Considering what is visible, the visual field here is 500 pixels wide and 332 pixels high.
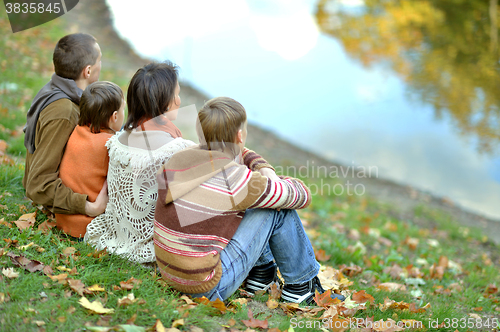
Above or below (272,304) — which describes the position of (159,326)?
above

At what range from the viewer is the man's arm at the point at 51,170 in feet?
7.36

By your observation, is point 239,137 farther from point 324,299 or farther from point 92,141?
point 324,299

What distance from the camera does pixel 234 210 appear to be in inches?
77.6

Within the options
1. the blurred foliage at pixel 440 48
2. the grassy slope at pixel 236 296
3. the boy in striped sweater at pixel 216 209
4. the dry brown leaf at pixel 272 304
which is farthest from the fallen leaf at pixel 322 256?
the blurred foliage at pixel 440 48

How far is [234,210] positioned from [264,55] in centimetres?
995

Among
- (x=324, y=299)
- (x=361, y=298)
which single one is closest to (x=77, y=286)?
(x=324, y=299)

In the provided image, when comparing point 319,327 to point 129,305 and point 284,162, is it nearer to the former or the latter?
point 129,305

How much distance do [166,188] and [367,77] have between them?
10.2 metres

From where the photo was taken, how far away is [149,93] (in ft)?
6.64

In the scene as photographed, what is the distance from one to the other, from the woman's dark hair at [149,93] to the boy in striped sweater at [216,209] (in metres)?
0.23

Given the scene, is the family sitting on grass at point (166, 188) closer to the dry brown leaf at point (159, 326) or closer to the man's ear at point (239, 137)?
the man's ear at point (239, 137)

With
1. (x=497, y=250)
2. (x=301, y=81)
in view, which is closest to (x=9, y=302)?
(x=497, y=250)

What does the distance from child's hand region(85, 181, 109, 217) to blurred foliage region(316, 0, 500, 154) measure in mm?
8540

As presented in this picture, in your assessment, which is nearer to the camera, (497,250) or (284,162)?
(497,250)
